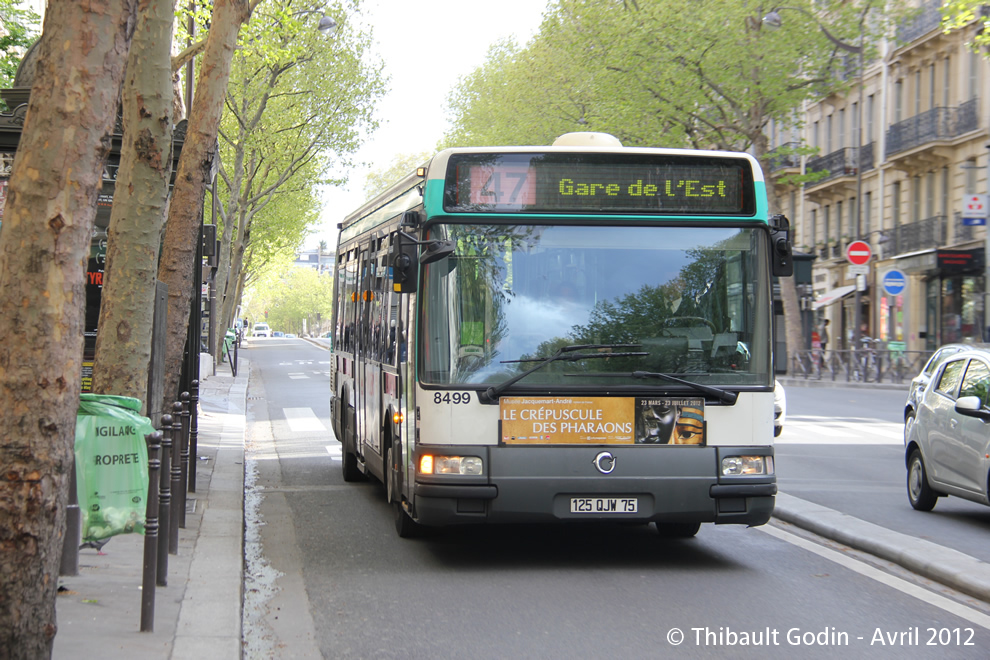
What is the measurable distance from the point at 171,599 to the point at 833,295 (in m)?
44.8

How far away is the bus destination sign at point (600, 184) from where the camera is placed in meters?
8.49

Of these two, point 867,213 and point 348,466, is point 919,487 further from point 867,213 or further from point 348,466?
point 867,213

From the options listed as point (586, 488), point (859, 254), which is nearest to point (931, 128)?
point (859, 254)

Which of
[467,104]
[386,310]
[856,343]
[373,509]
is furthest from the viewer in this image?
[467,104]

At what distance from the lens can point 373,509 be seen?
11625 mm

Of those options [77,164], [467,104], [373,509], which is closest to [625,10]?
[467,104]

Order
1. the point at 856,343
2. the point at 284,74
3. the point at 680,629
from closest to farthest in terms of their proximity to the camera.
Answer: the point at 680,629 → the point at 284,74 → the point at 856,343

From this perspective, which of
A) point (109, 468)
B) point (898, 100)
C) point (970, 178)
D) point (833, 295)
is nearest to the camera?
point (109, 468)

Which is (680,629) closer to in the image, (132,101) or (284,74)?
(132,101)

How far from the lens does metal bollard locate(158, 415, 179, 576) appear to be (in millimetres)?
7051

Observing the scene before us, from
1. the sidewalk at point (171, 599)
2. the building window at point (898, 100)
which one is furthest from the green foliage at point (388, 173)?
the sidewalk at point (171, 599)

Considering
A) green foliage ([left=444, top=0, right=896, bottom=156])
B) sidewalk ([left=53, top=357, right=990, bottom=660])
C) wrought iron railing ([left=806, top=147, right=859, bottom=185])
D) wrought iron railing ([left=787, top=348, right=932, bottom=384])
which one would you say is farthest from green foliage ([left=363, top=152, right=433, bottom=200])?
sidewalk ([left=53, top=357, right=990, bottom=660])

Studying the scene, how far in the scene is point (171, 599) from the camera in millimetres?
6992

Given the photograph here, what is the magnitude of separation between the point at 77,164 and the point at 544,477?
4.15 m
